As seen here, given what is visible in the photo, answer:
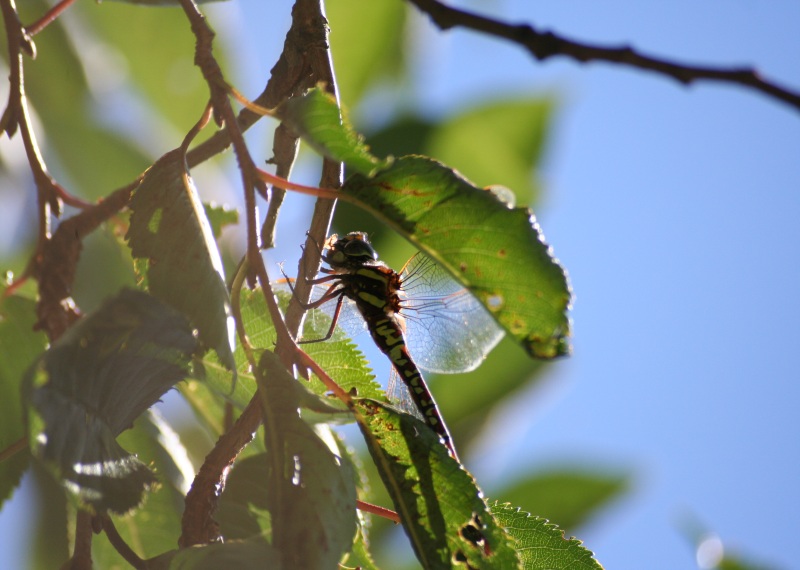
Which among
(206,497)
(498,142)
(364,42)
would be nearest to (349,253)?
(206,497)

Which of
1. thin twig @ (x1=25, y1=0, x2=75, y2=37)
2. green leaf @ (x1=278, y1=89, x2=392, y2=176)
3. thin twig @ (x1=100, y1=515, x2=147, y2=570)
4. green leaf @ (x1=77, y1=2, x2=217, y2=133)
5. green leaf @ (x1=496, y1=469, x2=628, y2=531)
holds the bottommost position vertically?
thin twig @ (x1=100, y1=515, x2=147, y2=570)

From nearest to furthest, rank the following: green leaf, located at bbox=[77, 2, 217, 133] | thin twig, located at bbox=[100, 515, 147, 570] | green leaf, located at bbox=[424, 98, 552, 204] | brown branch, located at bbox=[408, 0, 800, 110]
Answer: brown branch, located at bbox=[408, 0, 800, 110] → thin twig, located at bbox=[100, 515, 147, 570] → green leaf, located at bbox=[424, 98, 552, 204] → green leaf, located at bbox=[77, 2, 217, 133]

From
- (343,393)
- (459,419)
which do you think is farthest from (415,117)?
(343,393)

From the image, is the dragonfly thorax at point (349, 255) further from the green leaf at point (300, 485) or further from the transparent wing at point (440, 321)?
the green leaf at point (300, 485)

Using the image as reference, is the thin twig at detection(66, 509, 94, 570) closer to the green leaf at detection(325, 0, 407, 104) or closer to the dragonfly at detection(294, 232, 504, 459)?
the dragonfly at detection(294, 232, 504, 459)

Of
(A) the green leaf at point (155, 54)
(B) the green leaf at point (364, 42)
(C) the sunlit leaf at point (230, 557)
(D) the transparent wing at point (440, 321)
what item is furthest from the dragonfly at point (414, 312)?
(A) the green leaf at point (155, 54)

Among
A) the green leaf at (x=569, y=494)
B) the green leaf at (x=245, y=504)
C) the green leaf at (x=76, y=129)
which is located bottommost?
the green leaf at (x=245, y=504)

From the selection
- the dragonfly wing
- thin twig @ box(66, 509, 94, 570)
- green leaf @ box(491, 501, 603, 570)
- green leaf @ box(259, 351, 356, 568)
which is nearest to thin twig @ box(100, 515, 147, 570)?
thin twig @ box(66, 509, 94, 570)

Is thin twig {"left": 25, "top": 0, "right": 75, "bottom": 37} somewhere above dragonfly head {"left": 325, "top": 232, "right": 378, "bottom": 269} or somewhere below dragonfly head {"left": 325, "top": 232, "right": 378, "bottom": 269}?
above
